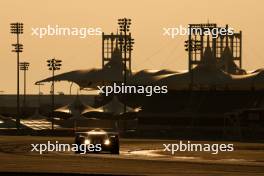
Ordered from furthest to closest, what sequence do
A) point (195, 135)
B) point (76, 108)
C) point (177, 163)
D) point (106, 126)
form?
1. point (76, 108)
2. point (106, 126)
3. point (195, 135)
4. point (177, 163)

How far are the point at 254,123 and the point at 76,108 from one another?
58.4 metres

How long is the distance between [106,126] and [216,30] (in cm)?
3901

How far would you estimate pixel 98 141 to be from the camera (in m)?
59.8

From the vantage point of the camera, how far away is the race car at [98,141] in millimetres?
59000

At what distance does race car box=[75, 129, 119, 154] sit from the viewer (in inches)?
2323

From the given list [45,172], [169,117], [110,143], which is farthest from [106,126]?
[45,172]

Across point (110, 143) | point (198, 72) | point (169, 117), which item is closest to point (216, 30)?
point (198, 72)

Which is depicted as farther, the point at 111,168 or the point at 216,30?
the point at 216,30

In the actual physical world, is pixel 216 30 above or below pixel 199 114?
above

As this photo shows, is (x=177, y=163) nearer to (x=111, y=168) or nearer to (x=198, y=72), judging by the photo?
(x=111, y=168)

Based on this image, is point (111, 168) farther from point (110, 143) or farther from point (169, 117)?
point (169, 117)

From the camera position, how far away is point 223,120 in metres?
128

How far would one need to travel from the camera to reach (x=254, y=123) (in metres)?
108

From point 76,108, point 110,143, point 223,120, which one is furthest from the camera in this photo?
point 76,108
